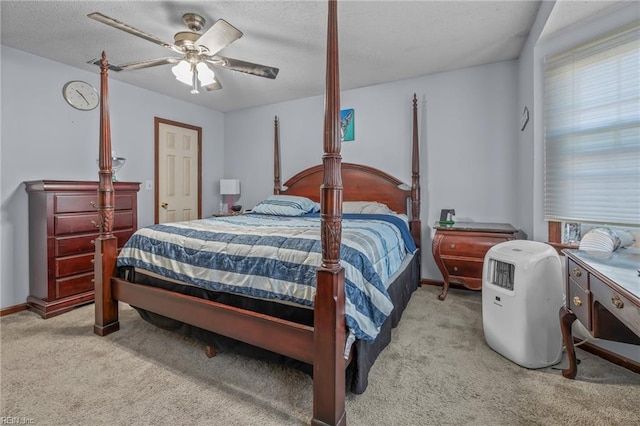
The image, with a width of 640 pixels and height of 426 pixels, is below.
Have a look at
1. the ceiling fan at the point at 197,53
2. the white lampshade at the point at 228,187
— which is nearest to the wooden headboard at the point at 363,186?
the white lampshade at the point at 228,187

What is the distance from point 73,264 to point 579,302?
3891 millimetres

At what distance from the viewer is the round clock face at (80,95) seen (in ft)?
10.4

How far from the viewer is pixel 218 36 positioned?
2.04m

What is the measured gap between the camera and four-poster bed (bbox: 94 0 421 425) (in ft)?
4.31

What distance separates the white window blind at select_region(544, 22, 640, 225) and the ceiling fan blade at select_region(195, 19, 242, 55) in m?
2.40

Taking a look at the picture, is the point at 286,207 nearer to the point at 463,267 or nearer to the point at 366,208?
the point at 366,208

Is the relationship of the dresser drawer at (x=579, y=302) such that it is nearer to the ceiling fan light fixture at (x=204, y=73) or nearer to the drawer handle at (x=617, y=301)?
the drawer handle at (x=617, y=301)

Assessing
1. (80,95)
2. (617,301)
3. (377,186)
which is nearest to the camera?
(617,301)

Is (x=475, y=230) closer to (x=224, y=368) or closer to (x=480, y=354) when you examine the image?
(x=480, y=354)

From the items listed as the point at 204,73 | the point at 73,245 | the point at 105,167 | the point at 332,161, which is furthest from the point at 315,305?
the point at 73,245

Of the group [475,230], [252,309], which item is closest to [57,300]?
[252,309]

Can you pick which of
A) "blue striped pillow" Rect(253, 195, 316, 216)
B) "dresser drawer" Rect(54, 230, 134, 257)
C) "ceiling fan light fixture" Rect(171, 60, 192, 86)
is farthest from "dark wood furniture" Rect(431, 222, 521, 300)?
"dresser drawer" Rect(54, 230, 134, 257)

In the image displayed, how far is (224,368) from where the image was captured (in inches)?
73.0

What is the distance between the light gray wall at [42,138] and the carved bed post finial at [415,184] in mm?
3424
